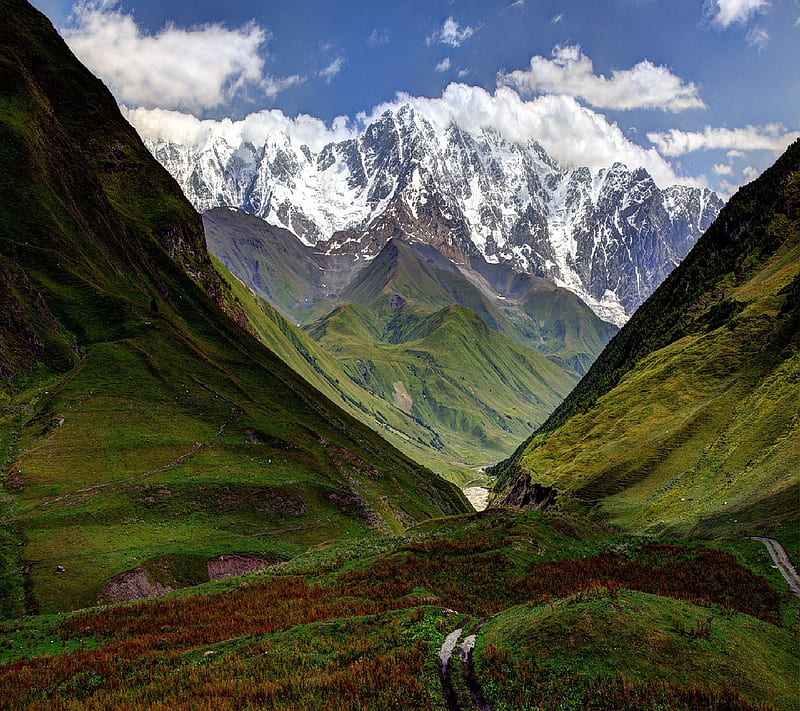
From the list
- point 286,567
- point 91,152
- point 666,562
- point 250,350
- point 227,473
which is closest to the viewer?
point 666,562

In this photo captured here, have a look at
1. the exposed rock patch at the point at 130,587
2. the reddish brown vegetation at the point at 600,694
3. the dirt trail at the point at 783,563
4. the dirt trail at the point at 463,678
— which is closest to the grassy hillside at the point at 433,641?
the reddish brown vegetation at the point at 600,694

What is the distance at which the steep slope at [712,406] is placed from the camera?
241 ft

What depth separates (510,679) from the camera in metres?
19.2

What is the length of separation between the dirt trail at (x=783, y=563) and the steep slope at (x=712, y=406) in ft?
16.0

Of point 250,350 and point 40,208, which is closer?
point 40,208

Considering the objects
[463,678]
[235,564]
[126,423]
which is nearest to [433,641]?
[463,678]

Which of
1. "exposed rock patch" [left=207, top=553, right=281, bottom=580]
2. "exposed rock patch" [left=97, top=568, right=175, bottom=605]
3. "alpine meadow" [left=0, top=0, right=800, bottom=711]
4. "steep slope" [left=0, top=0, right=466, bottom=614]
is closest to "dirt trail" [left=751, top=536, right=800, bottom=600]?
"alpine meadow" [left=0, top=0, right=800, bottom=711]

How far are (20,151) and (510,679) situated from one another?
153m

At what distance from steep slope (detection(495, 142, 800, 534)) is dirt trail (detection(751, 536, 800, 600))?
192 inches

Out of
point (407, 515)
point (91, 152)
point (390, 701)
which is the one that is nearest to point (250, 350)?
point (407, 515)

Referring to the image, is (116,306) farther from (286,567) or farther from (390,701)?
(390,701)

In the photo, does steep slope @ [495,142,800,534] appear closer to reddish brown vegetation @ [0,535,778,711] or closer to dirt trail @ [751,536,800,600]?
dirt trail @ [751,536,800,600]

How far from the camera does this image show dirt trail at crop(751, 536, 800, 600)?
35.5 metres

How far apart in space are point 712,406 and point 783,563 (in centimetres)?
7191
